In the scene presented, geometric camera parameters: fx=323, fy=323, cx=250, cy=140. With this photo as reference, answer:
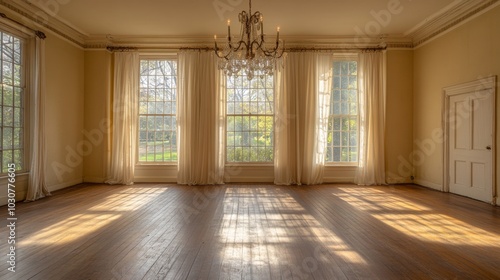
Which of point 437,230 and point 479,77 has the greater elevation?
point 479,77

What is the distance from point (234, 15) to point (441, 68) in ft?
14.9

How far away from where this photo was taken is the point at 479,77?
579 cm

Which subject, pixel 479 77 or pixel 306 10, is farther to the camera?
pixel 306 10

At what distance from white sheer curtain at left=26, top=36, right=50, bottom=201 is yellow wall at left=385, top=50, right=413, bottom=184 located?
7571 millimetres

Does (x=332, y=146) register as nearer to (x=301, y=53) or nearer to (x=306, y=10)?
(x=301, y=53)

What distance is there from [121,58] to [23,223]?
4.78 metres

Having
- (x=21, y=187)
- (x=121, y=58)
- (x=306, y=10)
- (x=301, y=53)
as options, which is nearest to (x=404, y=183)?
(x=301, y=53)

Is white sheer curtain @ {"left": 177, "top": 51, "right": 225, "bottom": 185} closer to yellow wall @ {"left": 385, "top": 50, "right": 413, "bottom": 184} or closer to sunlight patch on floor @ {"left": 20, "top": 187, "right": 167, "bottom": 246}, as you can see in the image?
sunlight patch on floor @ {"left": 20, "top": 187, "right": 167, "bottom": 246}

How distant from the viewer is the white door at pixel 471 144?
18.5ft

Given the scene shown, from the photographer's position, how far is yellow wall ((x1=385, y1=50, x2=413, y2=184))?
8.01 meters

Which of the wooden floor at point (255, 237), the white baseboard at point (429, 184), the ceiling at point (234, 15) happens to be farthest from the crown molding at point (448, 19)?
the wooden floor at point (255, 237)

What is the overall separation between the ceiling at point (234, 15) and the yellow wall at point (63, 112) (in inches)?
27.4

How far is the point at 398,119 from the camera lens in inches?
316

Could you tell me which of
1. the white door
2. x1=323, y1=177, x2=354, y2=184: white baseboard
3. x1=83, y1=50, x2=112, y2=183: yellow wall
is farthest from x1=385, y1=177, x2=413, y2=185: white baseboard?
x1=83, y1=50, x2=112, y2=183: yellow wall
